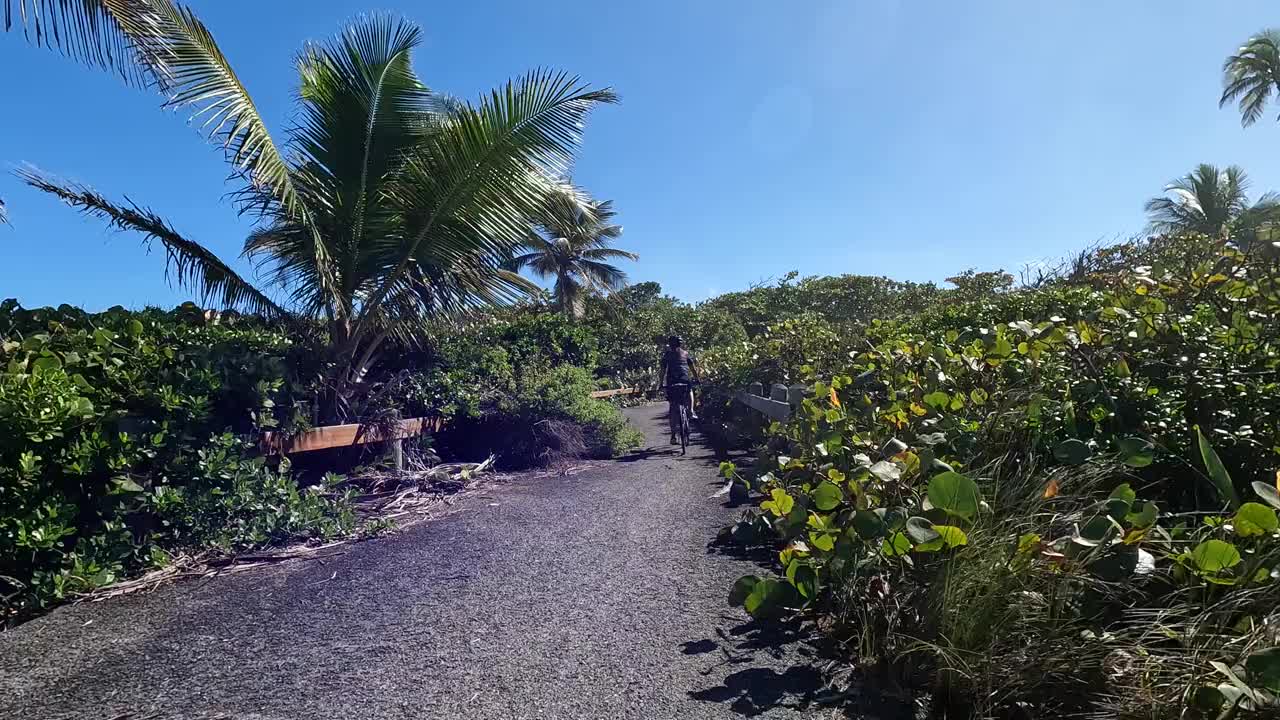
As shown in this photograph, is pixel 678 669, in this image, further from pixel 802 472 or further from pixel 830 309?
pixel 830 309

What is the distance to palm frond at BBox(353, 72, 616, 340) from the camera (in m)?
6.39

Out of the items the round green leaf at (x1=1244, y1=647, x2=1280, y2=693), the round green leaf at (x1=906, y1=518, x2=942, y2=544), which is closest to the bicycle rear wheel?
the round green leaf at (x1=906, y1=518, x2=942, y2=544)

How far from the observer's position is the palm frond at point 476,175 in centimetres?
639

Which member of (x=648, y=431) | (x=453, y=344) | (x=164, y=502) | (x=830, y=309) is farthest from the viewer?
(x=830, y=309)

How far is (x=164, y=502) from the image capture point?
3934mm

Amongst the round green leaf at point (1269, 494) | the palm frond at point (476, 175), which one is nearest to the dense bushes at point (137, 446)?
the palm frond at point (476, 175)

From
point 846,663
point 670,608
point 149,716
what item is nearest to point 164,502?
point 149,716

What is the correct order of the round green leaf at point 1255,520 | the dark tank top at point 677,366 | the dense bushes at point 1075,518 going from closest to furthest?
1. the round green leaf at point 1255,520
2. the dense bushes at point 1075,518
3. the dark tank top at point 677,366

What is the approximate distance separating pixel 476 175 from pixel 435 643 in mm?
4836

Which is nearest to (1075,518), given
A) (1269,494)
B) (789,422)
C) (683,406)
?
(1269,494)

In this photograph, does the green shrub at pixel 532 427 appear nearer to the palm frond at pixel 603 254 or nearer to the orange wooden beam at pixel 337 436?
the orange wooden beam at pixel 337 436

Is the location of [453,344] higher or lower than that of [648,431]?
higher

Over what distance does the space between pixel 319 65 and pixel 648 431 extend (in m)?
7.83

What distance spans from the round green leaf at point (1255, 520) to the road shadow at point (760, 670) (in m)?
1.41
